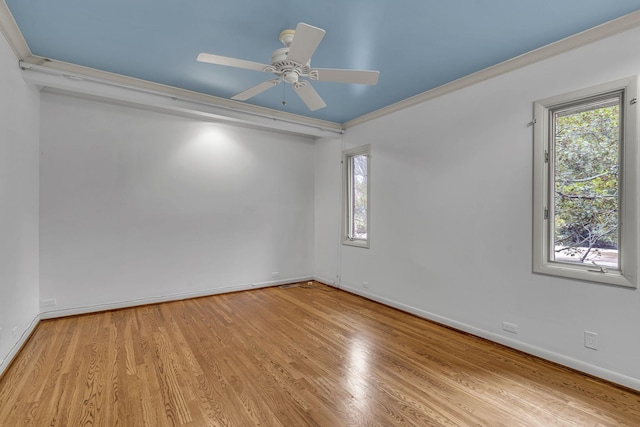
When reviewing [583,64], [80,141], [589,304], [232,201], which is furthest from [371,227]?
[80,141]

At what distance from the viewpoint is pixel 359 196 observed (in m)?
4.97

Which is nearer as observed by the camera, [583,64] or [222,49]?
[583,64]

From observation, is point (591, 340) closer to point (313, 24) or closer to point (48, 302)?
point (313, 24)

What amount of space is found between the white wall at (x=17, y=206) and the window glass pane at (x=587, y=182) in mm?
4649

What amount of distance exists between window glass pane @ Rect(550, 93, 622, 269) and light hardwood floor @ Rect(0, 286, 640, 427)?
3.40ft

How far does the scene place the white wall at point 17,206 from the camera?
2406mm

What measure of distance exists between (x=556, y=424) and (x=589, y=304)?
108cm

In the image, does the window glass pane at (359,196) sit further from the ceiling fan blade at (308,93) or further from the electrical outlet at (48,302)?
the electrical outlet at (48,302)

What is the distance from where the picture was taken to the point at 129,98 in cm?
342

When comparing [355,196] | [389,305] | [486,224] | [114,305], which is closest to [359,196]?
[355,196]

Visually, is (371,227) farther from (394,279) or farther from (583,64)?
(583,64)

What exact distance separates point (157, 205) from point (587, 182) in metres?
4.80

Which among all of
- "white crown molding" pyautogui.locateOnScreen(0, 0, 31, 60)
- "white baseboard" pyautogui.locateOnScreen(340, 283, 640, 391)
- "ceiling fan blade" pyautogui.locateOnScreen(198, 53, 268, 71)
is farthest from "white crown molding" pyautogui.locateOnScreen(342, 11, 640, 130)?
"white crown molding" pyautogui.locateOnScreen(0, 0, 31, 60)

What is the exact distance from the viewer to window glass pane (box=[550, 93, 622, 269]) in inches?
94.1
